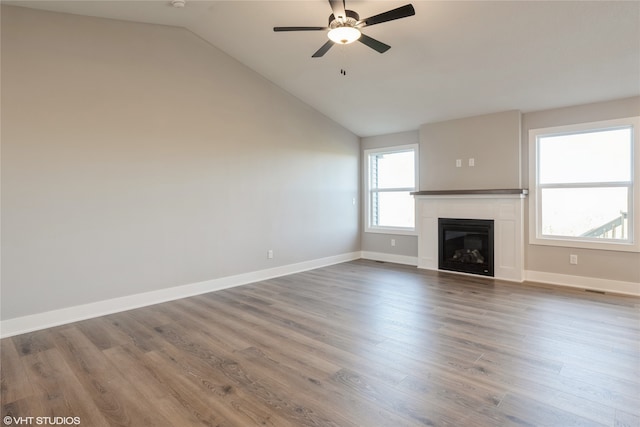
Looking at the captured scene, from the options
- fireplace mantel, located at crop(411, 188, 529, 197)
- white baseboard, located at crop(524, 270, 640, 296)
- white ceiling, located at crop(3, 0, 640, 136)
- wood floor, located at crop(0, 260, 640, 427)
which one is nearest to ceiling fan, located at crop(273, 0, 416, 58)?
white ceiling, located at crop(3, 0, 640, 136)

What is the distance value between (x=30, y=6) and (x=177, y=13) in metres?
1.27

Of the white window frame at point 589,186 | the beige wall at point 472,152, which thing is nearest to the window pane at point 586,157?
the white window frame at point 589,186

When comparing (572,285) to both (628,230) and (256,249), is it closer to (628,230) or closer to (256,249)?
(628,230)

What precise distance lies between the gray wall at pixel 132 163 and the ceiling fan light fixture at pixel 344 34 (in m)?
2.15

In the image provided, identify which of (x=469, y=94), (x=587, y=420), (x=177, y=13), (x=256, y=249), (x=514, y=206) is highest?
(x=177, y=13)

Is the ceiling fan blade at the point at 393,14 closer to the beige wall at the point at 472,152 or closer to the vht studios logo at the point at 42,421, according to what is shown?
the beige wall at the point at 472,152

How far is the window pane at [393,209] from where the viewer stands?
6.21 m

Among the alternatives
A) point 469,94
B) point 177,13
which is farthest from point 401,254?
point 177,13

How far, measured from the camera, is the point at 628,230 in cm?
412

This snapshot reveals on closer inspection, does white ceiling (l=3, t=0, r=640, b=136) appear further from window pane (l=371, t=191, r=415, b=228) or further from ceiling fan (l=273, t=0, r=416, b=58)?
window pane (l=371, t=191, r=415, b=228)

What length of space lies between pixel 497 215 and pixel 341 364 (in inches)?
142

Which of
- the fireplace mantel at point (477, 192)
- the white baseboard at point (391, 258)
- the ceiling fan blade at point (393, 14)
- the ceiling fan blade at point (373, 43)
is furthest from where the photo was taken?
the white baseboard at point (391, 258)

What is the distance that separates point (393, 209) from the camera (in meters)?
6.45

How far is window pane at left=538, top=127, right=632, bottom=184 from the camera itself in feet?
13.7
